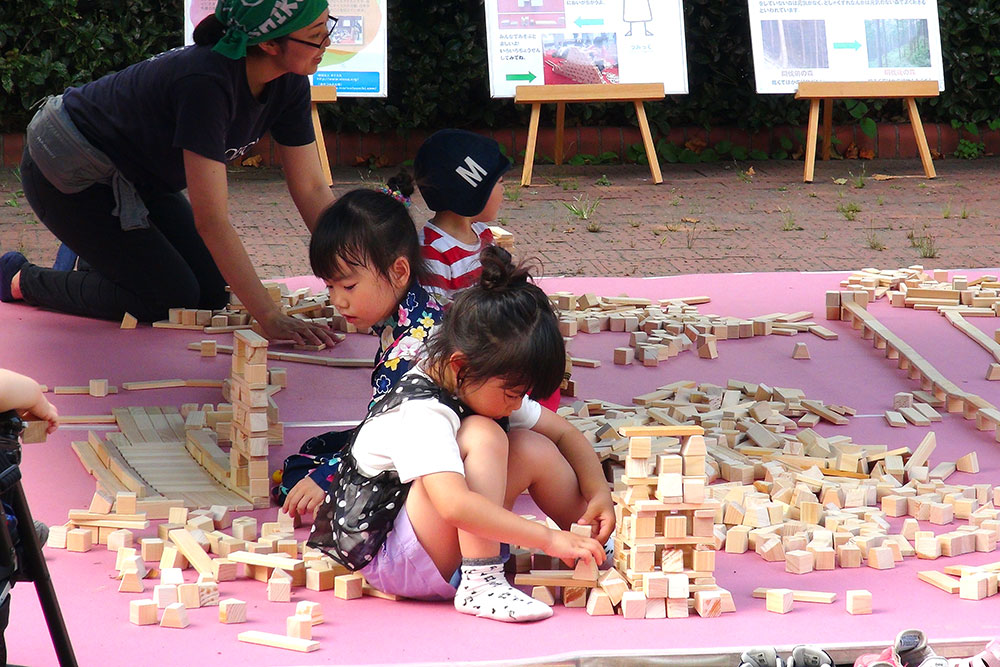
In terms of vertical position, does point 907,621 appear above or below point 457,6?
below

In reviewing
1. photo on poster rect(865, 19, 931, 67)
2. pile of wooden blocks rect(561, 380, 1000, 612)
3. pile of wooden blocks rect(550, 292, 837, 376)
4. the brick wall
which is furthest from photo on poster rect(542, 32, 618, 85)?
pile of wooden blocks rect(561, 380, 1000, 612)

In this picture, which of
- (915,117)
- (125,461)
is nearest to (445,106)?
(915,117)

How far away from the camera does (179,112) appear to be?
3.62m

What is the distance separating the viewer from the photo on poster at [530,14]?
8.68m

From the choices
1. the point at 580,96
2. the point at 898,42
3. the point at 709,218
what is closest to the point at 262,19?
the point at 709,218

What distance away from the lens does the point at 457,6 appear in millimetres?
9039

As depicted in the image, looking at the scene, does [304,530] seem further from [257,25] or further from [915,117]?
[915,117]

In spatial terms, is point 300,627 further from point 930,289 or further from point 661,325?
point 930,289

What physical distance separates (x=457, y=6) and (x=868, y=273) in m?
4.61

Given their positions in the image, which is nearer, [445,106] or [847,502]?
[847,502]

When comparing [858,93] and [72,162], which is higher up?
[858,93]

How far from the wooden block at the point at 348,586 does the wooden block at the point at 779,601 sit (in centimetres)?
78

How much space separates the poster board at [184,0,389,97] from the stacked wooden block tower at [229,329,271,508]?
5760 millimetres

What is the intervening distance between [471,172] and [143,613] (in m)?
1.49
